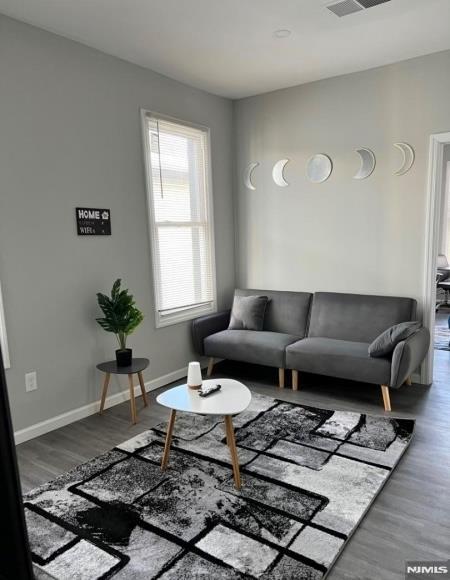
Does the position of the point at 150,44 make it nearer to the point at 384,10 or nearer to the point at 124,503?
the point at 384,10

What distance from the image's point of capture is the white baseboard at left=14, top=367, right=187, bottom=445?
301 centimetres

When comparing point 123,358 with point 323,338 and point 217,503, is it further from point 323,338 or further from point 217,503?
point 323,338

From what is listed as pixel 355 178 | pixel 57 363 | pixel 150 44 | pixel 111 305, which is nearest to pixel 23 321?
pixel 57 363

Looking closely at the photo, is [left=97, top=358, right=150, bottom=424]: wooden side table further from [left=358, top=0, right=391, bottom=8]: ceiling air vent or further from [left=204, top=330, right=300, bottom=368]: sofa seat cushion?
[left=358, top=0, right=391, bottom=8]: ceiling air vent

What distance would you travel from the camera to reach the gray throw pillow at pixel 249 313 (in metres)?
4.31

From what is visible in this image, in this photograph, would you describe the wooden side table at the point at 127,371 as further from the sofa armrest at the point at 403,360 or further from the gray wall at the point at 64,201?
the sofa armrest at the point at 403,360

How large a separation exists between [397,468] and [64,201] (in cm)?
279

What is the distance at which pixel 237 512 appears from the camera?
2162 mm

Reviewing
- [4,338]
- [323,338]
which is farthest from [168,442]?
[323,338]

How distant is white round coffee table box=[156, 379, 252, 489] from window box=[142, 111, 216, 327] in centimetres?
139

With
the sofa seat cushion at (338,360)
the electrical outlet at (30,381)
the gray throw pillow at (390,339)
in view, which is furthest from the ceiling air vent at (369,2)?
the electrical outlet at (30,381)

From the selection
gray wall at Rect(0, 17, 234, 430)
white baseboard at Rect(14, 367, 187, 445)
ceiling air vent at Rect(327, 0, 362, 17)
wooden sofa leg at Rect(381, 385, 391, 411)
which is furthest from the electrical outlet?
ceiling air vent at Rect(327, 0, 362, 17)

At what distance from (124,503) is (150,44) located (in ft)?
9.90

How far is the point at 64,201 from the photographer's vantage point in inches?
124
